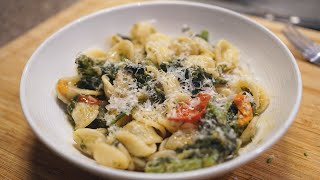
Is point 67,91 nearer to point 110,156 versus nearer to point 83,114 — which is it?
point 83,114

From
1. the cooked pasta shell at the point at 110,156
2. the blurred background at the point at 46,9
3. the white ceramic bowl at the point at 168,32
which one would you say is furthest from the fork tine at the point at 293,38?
the cooked pasta shell at the point at 110,156

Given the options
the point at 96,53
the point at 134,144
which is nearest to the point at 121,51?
the point at 96,53

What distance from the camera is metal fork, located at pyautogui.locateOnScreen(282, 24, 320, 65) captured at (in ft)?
8.52

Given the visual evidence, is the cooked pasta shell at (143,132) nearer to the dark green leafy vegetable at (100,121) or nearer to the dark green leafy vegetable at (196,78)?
the dark green leafy vegetable at (100,121)

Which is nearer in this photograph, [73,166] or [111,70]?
[73,166]

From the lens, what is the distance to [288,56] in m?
2.06

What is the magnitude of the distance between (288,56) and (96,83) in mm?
1220

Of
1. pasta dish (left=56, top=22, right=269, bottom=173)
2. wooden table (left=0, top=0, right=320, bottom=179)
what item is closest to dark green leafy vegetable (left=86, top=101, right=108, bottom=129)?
pasta dish (left=56, top=22, right=269, bottom=173)

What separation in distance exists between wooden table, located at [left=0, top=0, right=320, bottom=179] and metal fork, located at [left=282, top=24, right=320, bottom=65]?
0.17 ft

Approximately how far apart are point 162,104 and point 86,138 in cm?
45

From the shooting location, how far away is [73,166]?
1851mm

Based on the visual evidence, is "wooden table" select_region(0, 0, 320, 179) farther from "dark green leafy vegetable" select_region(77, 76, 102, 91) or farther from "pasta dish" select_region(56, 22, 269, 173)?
"dark green leafy vegetable" select_region(77, 76, 102, 91)

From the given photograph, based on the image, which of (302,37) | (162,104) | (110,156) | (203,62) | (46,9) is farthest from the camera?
(46,9)

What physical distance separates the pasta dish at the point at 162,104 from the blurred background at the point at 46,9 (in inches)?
72.8
